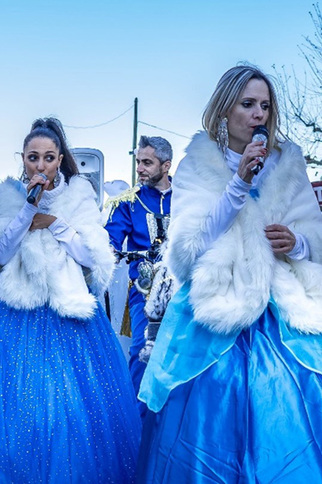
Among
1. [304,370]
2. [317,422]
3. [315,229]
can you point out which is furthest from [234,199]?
[317,422]

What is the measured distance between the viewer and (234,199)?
2.56 m

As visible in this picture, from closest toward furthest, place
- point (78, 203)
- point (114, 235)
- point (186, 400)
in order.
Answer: point (186, 400) < point (78, 203) < point (114, 235)

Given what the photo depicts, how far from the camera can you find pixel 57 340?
11.1 feet

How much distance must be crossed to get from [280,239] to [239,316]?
0.33 meters

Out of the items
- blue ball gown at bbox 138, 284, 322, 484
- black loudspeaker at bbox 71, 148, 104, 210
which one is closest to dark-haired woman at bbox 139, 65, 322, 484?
blue ball gown at bbox 138, 284, 322, 484

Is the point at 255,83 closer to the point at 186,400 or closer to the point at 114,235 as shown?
the point at 186,400

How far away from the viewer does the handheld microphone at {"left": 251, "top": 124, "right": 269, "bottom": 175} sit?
8.32 ft

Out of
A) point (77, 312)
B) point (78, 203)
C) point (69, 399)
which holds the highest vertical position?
point (78, 203)

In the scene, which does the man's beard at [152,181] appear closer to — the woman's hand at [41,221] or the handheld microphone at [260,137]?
the woman's hand at [41,221]

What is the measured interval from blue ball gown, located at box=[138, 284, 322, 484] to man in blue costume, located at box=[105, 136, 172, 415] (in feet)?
6.91

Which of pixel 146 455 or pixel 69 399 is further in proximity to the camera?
pixel 69 399

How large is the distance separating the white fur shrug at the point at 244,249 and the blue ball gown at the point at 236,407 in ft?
0.25

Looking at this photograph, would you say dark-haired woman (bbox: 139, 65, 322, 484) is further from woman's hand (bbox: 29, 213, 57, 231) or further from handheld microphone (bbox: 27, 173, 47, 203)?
woman's hand (bbox: 29, 213, 57, 231)

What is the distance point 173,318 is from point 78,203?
4.01 ft
